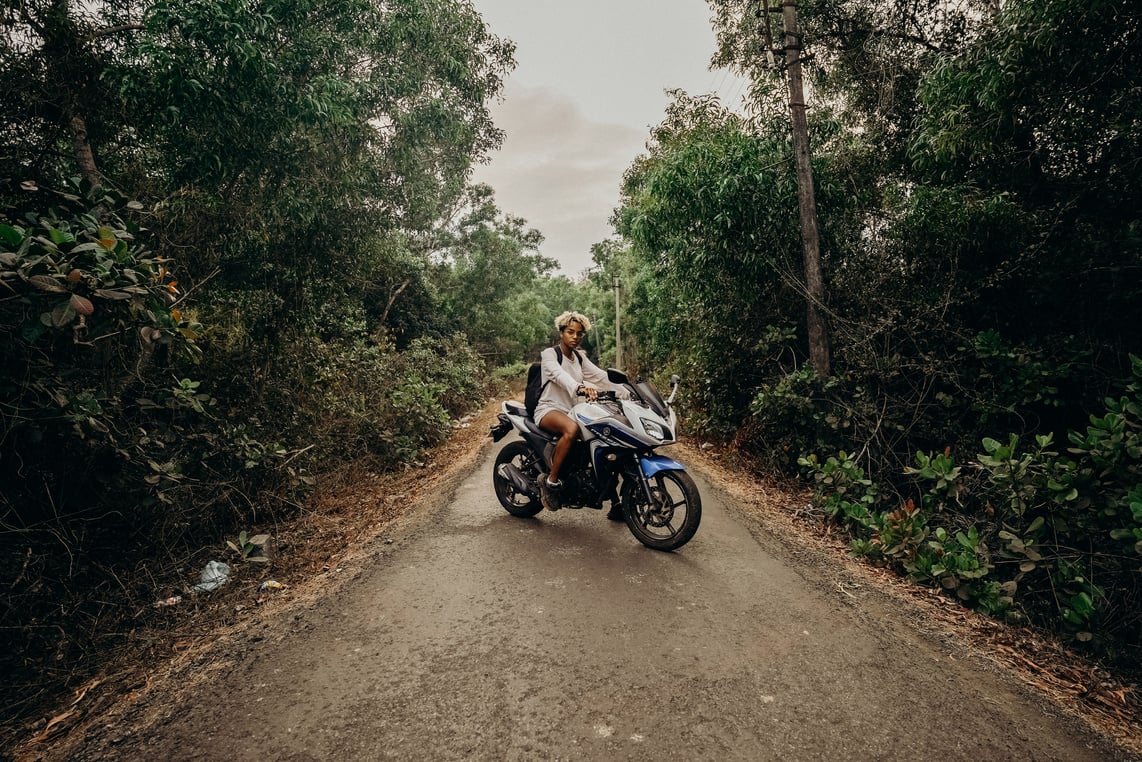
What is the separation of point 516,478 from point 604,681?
2.52m

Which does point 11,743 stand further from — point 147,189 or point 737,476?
point 737,476

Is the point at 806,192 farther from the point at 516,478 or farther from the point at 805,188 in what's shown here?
the point at 516,478

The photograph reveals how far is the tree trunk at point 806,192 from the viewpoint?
663 cm

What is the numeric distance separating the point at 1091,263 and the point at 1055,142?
133 centimetres

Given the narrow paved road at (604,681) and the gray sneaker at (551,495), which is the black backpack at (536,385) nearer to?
the gray sneaker at (551,495)

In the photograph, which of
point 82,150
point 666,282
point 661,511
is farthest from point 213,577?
point 666,282

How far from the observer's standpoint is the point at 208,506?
4090 mm

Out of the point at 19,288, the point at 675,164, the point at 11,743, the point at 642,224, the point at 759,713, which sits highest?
the point at 675,164

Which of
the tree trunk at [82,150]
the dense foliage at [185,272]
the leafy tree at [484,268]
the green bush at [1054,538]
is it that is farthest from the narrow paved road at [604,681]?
the leafy tree at [484,268]

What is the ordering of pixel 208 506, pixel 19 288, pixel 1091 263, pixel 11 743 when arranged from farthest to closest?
pixel 1091 263, pixel 208 506, pixel 19 288, pixel 11 743

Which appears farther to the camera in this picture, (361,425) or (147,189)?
(361,425)

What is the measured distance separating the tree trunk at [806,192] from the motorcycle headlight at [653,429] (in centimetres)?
396

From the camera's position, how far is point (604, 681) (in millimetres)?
2369

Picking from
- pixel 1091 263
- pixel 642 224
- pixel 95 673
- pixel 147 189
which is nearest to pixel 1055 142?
pixel 1091 263
